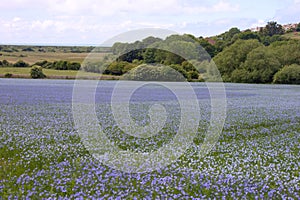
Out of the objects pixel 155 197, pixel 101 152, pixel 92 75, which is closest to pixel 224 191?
pixel 155 197

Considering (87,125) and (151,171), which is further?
(87,125)

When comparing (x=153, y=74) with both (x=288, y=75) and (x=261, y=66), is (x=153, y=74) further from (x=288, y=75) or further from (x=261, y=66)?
(x=288, y=75)

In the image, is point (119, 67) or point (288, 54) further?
point (288, 54)

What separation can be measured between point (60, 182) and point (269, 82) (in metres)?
85.7

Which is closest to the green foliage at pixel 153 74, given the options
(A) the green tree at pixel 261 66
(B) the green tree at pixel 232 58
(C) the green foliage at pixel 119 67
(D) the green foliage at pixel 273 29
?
(C) the green foliage at pixel 119 67

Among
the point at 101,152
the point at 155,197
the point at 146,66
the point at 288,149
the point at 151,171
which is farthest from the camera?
the point at 146,66

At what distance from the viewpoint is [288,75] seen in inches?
3403

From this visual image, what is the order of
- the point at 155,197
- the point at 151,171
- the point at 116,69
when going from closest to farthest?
1. the point at 155,197
2. the point at 151,171
3. the point at 116,69

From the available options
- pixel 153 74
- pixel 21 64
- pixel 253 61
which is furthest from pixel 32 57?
pixel 253 61

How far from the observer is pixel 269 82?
9025cm

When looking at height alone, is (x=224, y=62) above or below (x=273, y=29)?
below

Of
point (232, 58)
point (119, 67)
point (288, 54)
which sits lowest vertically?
point (119, 67)

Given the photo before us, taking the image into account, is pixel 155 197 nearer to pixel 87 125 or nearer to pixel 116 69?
pixel 87 125

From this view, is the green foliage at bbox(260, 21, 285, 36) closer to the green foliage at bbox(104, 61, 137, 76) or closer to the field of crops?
the green foliage at bbox(104, 61, 137, 76)
